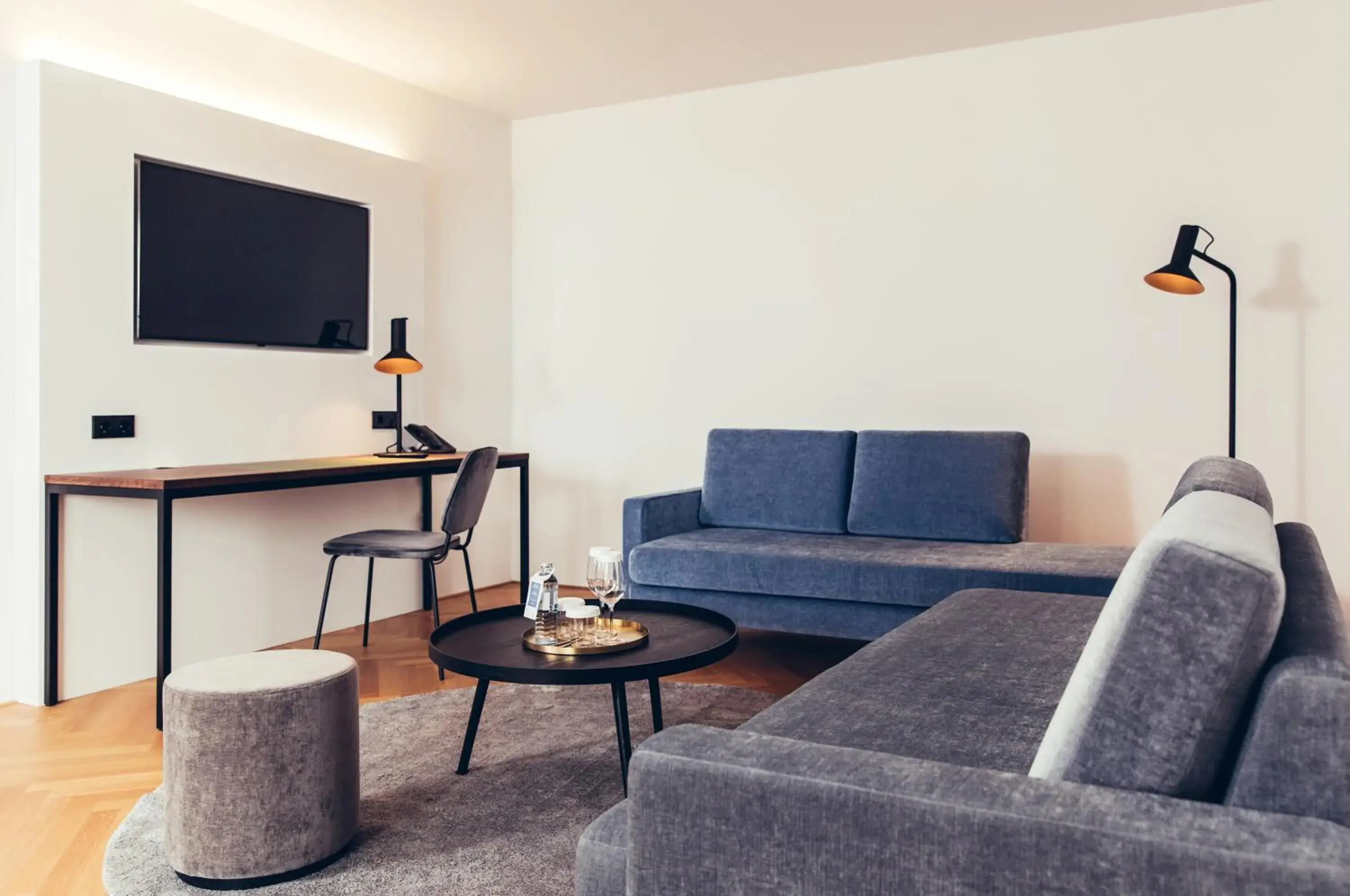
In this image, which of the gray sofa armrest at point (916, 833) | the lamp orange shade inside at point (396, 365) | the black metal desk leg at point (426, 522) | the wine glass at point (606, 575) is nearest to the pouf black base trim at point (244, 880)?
the wine glass at point (606, 575)

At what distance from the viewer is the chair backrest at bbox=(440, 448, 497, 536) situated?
381 cm

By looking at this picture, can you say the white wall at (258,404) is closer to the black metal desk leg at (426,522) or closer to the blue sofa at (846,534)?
the black metal desk leg at (426,522)

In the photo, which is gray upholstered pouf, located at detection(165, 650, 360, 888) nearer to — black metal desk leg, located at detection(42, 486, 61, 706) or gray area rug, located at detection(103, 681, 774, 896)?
gray area rug, located at detection(103, 681, 774, 896)

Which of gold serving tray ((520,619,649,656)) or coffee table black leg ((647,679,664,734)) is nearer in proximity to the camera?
gold serving tray ((520,619,649,656))

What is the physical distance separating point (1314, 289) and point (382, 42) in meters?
3.72

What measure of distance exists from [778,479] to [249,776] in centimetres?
262

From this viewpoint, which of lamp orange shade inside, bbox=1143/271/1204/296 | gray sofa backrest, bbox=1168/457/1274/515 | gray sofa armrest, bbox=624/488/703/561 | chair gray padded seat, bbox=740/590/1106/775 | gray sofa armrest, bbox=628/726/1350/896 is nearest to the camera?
gray sofa armrest, bbox=628/726/1350/896

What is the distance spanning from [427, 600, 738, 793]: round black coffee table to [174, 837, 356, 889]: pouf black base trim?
1.59 feet

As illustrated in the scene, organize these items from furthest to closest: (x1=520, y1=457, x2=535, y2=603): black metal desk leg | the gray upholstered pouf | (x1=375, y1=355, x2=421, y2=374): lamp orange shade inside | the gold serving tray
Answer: (x1=520, y1=457, x2=535, y2=603): black metal desk leg
(x1=375, y1=355, x2=421, y2=374): lamp orange shade inside
the gold serving tray
the gray upholstered pouf

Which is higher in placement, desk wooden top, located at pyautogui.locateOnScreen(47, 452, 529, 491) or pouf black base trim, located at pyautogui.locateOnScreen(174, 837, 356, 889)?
desk wooden top, located at pyautogui.locateOnScreen(47, 452, 529, 491)

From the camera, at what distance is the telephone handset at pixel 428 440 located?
453cm

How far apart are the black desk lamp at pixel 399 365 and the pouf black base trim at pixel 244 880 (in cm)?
240

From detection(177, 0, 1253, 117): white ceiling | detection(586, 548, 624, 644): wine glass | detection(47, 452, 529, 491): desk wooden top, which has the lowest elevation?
detection(586, 548, 624, 644): wine glass

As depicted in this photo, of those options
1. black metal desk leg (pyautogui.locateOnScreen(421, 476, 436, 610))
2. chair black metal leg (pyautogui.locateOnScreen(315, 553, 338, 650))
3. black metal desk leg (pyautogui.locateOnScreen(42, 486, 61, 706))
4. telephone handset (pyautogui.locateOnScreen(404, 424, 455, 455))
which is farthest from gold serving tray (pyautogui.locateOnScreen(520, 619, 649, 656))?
black metal desk leg (pyautogui.locateOnScreen(421, 476, 436, 610))
